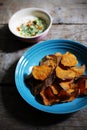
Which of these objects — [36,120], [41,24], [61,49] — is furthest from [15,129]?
[41,24]

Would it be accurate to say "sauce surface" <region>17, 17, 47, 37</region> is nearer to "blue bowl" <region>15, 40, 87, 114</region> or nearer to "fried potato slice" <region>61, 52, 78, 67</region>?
"blue bowl" <region>15, 40, 87, 114</region>

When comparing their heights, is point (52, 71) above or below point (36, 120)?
above

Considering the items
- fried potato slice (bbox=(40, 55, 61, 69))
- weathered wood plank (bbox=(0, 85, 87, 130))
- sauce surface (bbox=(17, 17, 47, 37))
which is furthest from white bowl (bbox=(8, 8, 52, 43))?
weathered wood plank (bbox=(0, 85, 87, 130))

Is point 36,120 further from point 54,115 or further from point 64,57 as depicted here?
point 64,57

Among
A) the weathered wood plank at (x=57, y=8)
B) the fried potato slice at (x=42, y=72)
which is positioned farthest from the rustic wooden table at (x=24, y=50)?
the fried potato slice at (x=42, y=72)

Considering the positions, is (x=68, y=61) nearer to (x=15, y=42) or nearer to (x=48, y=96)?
(x=48, y=96)

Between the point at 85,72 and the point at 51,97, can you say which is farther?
the point at 85,72
